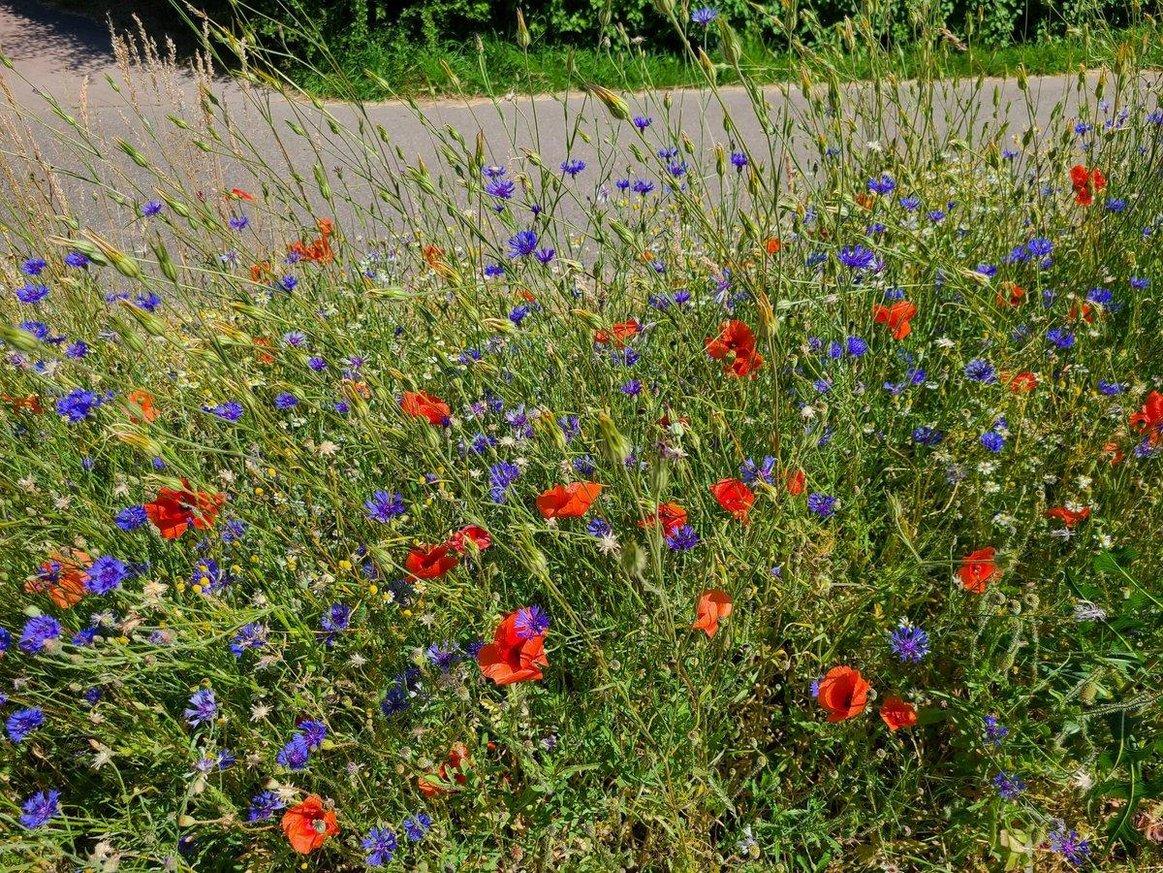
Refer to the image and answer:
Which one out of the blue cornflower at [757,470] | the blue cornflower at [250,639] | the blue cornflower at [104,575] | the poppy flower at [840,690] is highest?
the blue cornflower at [757,470]

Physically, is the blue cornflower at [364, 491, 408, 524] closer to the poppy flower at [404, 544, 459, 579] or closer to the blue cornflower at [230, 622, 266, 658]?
the poppy flower at [404, 544, 459, 579]

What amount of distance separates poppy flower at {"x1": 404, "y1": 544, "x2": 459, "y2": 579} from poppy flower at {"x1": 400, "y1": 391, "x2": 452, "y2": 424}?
260mm

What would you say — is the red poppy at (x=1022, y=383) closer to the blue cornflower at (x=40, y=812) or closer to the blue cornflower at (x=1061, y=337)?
the blue cornflower at (x=1061, y=337)

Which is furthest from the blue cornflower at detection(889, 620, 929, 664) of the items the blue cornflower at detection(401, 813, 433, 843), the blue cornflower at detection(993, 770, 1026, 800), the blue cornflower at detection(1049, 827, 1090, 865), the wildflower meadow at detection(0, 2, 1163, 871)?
the blue cornflower at detection(401, 813, 433, 843)

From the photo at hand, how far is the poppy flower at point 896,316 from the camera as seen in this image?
1.97 m

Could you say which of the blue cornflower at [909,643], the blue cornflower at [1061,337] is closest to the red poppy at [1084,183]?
the blue cornflower at [1061,337]

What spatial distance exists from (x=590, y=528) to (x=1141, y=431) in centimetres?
123

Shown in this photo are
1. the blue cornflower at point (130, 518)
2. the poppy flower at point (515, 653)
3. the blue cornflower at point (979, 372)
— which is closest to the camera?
the poppy flower at point (515, 653)

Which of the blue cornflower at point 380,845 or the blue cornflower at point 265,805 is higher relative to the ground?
the blue cornflower at point 265,805

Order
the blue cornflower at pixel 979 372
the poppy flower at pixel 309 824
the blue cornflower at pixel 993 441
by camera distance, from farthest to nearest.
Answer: the blue cornflower at pixel 979 372 → the blue cornflower at pixel 993 441 → the poppy flower at pixel 309 824

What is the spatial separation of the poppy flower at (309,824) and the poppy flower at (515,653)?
0.41m

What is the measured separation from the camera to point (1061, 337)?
6.92 feet

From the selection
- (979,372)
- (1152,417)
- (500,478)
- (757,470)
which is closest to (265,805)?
(500,478)

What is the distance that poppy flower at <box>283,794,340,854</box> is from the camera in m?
1.47
